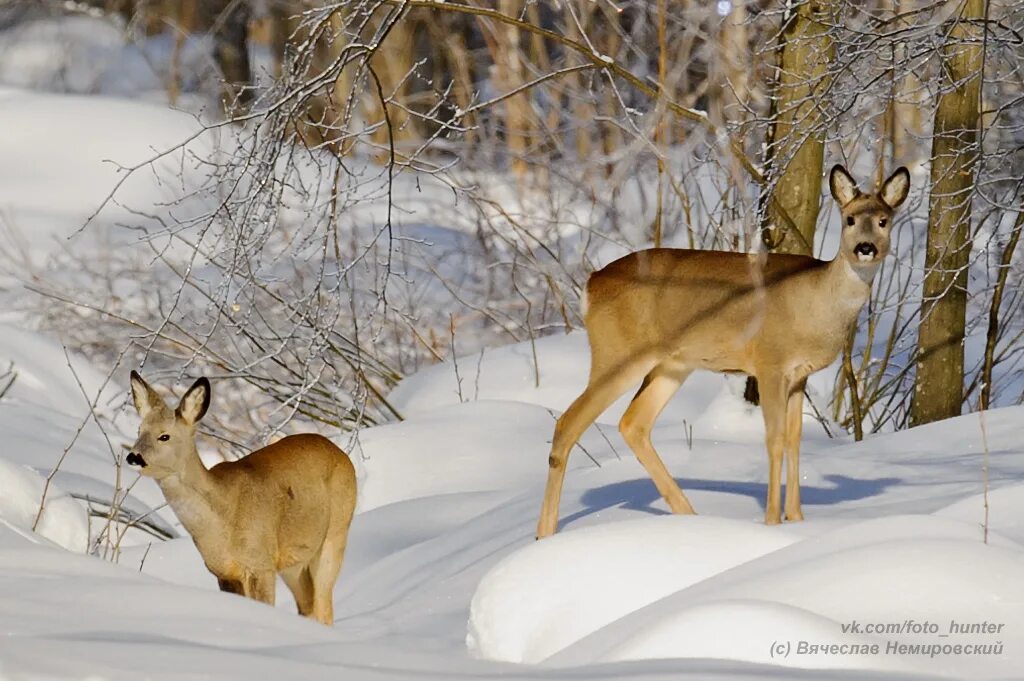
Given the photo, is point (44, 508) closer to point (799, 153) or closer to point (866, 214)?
point (866, 214)

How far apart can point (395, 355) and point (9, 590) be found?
351 inches

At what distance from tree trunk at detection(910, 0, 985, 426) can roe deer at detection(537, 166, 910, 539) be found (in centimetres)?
141

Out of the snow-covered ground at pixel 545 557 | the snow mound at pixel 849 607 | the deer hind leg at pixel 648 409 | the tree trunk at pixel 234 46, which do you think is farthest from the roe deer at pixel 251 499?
the tree trunk at pixel 234 46

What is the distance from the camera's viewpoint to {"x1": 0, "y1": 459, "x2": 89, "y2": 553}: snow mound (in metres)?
7.39

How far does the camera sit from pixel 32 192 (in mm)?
19438

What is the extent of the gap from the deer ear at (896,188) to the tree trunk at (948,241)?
4.10ft

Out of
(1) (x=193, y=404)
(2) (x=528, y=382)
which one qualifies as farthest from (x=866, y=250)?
(2) (x=528, y=382)

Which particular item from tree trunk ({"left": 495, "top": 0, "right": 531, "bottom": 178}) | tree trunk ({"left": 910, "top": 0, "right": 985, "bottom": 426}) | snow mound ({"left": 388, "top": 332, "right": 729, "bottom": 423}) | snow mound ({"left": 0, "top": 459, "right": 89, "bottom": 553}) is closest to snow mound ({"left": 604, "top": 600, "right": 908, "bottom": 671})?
snow mound ({"left": 0, "top": 459, "right": 89, "bottom": 553})

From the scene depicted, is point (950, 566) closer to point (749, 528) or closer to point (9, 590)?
point (749, 528)

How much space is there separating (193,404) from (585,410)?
6.47 ft

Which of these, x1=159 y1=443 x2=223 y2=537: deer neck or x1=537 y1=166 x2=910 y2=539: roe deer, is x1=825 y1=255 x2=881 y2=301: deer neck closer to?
x1=537 y1=166 x2=910 y2=539: roe deer

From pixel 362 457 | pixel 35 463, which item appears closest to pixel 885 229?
pixel 362 457

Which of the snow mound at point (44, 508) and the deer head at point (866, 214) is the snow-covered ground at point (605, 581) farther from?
the deer head at point (866, 214)

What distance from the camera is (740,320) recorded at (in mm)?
7520
